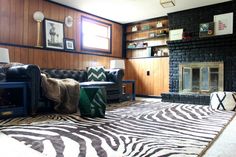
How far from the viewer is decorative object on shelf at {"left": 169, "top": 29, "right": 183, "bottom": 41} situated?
5427 mm

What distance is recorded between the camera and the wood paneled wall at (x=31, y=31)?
3963mm

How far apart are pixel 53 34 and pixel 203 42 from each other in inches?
138

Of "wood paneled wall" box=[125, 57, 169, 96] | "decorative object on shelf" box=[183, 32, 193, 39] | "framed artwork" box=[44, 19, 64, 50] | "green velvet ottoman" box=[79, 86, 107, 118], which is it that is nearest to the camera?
"green velvet ottoman" box=[79, 86, 107, 118]

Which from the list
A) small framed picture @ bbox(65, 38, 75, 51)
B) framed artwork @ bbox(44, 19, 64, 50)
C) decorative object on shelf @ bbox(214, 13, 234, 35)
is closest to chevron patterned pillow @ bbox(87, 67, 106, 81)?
small framed picture @ bbox(65, 38, 75, 51)

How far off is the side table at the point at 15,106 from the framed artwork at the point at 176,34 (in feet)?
13.2

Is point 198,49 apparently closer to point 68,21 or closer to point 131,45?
point 131,45

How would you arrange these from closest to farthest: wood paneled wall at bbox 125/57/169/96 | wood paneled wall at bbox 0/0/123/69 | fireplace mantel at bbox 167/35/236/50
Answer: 1. wood paneled wall at bbox 0/0/123/69
2. fireplace mantel at bbox 167/35/236/50
3. wood paneled wall at bbox 125/57/169/96

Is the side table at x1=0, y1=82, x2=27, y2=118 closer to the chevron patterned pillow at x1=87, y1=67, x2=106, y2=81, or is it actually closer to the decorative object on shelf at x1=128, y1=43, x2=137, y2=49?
the chevron patterned pillow at x1=87, y1=67, x2=106, y2=81

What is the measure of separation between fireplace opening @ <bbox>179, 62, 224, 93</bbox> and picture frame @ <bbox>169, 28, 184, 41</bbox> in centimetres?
72

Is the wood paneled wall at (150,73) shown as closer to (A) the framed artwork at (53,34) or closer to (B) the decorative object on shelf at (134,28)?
(B) the decorative object on shelf at (134,28)

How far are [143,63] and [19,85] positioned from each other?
413 cm

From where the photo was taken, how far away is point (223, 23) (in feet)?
15.8

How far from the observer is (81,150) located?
1.53 meters

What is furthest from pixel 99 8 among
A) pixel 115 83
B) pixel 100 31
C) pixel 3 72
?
pixel 3 72
